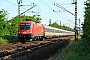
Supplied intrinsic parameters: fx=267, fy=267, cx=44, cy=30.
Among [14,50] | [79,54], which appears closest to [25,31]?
[14,50]

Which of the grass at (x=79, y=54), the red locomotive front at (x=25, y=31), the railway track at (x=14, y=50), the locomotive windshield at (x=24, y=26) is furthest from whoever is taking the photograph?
the locomotive windshield at (x=24, y=26)

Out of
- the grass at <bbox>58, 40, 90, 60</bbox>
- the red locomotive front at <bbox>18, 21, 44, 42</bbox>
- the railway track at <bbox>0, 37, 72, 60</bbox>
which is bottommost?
the railway track at <bbox>0, 37, 72, 60</bbox>

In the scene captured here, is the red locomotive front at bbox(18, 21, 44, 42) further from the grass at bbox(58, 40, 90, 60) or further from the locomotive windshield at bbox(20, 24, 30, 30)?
the grass at bbox(58, 40, 90, 60)

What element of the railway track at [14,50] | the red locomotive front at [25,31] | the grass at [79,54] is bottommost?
the railway track at [14,50]

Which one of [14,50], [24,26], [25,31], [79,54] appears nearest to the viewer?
[79,54]

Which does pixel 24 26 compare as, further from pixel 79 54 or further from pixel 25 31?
pixel 79 54

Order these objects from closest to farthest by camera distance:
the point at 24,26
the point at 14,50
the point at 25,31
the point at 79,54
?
the point at 79,54 < the point at 14,50 < the point at 25,31 < the point at 24,26

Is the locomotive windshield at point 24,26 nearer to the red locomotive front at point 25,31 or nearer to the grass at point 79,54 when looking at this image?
the red locomotive front at point 25,31

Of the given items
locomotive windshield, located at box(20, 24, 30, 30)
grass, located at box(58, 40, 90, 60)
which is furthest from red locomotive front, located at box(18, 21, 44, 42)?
grass, located at box(58, 40, 90, 60)

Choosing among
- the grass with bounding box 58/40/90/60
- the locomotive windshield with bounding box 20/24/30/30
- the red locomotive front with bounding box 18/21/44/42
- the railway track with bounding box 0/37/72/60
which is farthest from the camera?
the locomotive windshield with bounding box 20/24/30/30

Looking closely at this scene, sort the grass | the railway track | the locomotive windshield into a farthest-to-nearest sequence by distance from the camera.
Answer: the locomotive windshield, the railway track, the grass

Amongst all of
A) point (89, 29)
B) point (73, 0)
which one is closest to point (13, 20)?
point (73, 0)

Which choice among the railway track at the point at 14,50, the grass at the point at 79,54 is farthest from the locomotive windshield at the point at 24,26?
the grass at the point at 79,54

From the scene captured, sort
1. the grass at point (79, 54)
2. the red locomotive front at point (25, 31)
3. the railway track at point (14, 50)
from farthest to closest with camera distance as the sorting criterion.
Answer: the red locomotive front at point (25, 31) → the railway track at point (14, 50) → the grass at point (79, 54)
